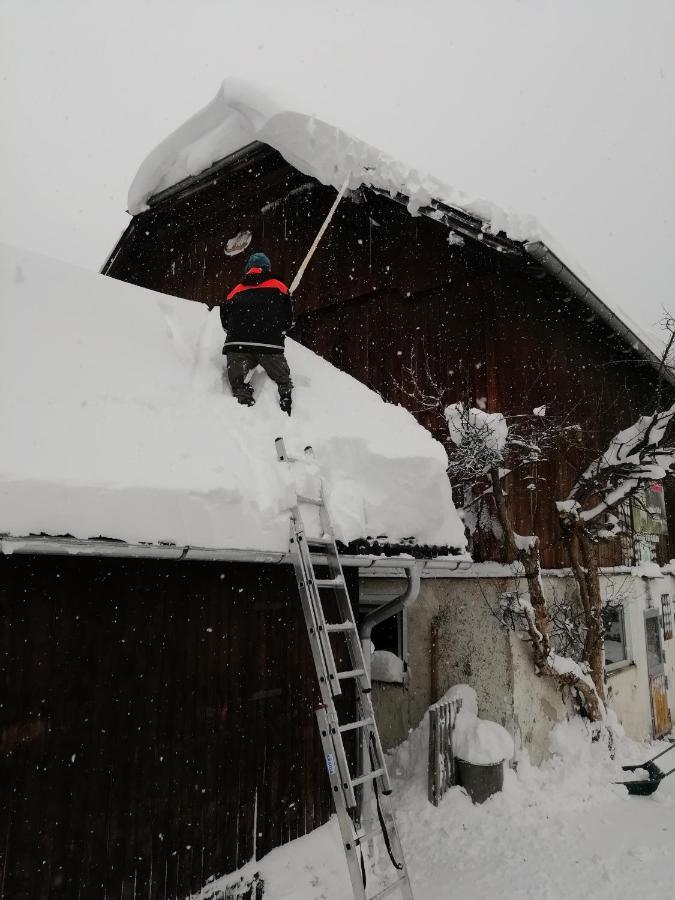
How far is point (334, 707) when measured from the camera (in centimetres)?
340

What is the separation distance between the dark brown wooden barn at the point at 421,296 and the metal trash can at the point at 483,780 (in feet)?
8.64

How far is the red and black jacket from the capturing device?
4980 mm

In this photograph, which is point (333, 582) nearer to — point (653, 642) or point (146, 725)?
point (146, 725)

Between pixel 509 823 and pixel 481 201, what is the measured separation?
6.44 m

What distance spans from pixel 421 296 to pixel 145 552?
5.71 meters

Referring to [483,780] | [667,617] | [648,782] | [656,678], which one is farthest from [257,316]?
[667,617]

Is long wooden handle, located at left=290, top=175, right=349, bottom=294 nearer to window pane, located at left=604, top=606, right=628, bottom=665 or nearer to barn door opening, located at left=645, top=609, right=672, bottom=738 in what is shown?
window pane, located at left=604, top=606, right=628, bottom=665

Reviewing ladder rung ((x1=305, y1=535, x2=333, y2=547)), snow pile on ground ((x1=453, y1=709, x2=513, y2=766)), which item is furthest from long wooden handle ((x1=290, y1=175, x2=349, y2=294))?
snow pile on ground ((x1=453, y1=709, x2=513, y2=766))

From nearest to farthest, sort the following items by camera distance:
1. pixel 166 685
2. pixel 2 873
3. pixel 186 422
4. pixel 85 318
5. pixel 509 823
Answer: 1. pixel 2 873
2. pixel 166 685
3. pixel 186 422
4. pixel 85 318
5. pixel 509 823

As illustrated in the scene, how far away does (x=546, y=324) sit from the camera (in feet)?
26.3

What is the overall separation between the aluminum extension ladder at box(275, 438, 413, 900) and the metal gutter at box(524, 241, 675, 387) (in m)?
3.78

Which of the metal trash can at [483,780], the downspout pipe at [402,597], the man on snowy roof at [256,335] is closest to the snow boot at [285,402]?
the man on snowy roof at [256,335]

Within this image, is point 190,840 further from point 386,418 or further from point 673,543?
point 673,543

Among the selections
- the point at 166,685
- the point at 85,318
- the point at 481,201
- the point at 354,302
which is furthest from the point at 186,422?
the point at 354,302
